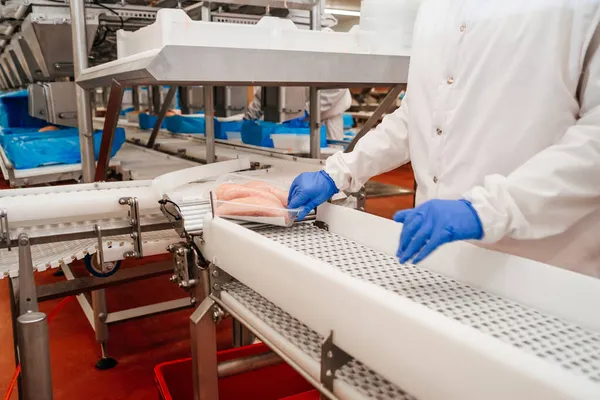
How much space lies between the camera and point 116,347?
2549 millimetres

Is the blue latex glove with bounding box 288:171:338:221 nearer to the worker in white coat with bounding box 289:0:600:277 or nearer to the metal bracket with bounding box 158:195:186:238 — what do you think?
the worker in white coat with bounding box 289:0:600:277

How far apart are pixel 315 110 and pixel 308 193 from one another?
1.61m

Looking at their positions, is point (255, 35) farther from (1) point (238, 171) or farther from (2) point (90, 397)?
(2) point (90, 397)

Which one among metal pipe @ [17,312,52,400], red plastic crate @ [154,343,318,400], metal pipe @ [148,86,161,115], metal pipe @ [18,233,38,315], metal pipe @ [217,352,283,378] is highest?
metal pipe @ [148,86,161,115]

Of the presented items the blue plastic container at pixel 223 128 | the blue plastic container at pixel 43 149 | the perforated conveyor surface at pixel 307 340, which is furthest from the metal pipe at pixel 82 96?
the blue plastic container at pixel 223 128

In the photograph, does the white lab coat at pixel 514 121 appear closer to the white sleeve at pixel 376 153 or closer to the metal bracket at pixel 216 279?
the white sleeve at pixel 376 153

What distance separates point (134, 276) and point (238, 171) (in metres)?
0.61

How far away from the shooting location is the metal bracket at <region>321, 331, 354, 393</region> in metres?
0.77

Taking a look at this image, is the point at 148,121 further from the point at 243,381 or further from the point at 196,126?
the point at 243,381

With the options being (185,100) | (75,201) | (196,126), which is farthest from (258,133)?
(185,100)

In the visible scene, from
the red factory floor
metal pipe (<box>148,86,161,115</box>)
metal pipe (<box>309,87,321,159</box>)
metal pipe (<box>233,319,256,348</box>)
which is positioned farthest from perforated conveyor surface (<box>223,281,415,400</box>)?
metal pipe (<box>148,86,161,115</box>)

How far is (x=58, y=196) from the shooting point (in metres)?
1.39

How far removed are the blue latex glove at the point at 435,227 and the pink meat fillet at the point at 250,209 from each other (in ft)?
1.13

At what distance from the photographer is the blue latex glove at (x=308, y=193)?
1209 millimetres
